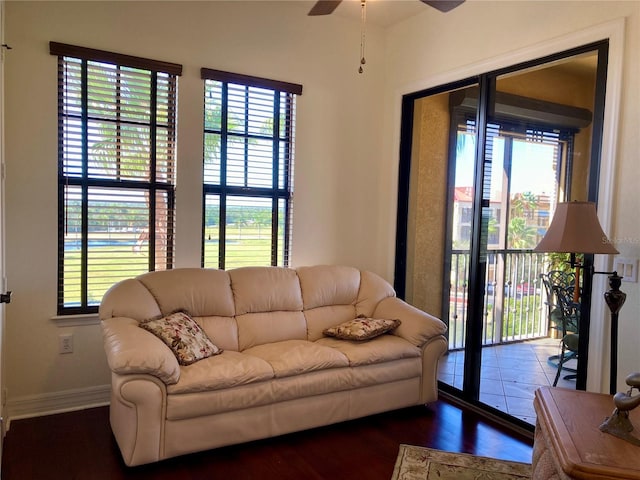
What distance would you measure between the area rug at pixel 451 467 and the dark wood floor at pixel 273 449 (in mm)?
77

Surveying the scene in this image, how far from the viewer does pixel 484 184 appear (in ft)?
11.3

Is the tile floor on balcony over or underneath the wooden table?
underneath

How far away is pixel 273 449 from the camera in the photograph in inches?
108

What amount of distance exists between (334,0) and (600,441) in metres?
2.30

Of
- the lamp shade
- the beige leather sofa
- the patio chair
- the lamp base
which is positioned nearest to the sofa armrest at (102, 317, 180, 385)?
the beige leather sofa

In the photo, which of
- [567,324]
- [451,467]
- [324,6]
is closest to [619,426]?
[451,467]

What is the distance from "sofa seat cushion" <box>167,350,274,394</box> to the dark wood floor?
1.40 feet

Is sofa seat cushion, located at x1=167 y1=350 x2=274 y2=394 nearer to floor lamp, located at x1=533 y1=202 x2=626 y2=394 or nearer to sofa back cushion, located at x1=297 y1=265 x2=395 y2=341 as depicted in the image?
sofa back cushion, located at x1=297 y1=265 x2=395 y2=341

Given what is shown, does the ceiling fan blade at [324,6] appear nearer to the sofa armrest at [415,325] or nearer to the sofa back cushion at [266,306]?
the sofa back cushion at [266,306]

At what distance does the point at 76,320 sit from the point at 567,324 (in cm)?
318

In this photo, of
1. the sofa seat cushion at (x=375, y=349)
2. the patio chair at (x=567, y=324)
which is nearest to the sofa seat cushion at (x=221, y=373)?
the sofa seat cushion at (x=375, y=349)

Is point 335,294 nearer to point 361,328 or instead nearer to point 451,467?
→ point 361,328

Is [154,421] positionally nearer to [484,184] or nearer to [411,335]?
[411,335]

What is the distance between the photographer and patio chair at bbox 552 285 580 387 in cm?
291
